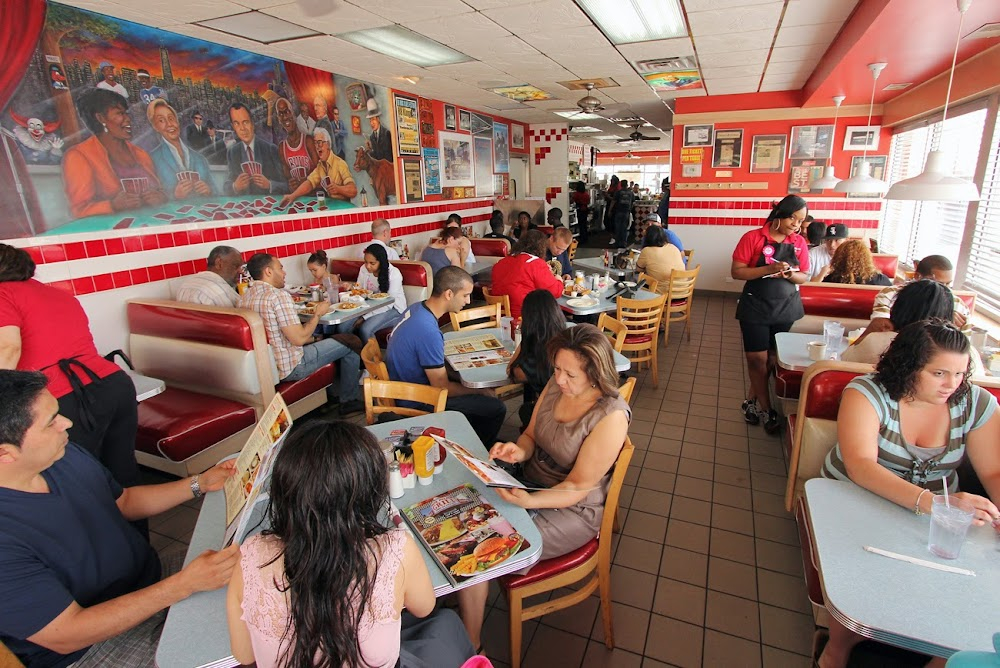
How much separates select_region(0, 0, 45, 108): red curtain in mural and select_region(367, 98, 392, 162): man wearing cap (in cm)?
327

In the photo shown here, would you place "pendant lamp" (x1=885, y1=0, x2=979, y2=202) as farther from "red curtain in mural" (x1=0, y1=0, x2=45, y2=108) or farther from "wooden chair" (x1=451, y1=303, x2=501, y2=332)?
"red curtain in mural" (x1=0, y1=0, x2=45, y2=108)

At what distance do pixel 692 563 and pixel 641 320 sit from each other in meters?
2.23

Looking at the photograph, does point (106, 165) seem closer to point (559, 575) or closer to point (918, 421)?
point (559, 575)

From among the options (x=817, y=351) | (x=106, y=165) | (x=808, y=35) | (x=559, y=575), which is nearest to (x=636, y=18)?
(x=808, y=35)

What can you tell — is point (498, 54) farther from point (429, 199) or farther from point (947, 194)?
point (947, 194)

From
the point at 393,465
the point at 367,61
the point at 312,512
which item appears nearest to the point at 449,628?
the point at 393,465

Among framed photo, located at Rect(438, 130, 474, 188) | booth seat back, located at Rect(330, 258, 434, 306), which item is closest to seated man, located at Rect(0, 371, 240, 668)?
booth seat back, located at Rect(330, 258, 434, 306)

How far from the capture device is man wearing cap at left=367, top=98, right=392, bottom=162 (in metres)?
6.17

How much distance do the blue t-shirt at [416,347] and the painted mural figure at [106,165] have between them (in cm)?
244

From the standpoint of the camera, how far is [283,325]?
11.6ft

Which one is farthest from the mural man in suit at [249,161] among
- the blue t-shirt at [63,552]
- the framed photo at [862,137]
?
the framed photo at [862,137]

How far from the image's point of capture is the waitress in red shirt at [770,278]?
3.54 metres

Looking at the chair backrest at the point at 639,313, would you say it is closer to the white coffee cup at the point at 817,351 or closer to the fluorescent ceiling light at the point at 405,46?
the white coffee cup at the point at 817,351

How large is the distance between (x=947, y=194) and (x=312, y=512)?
306cm
